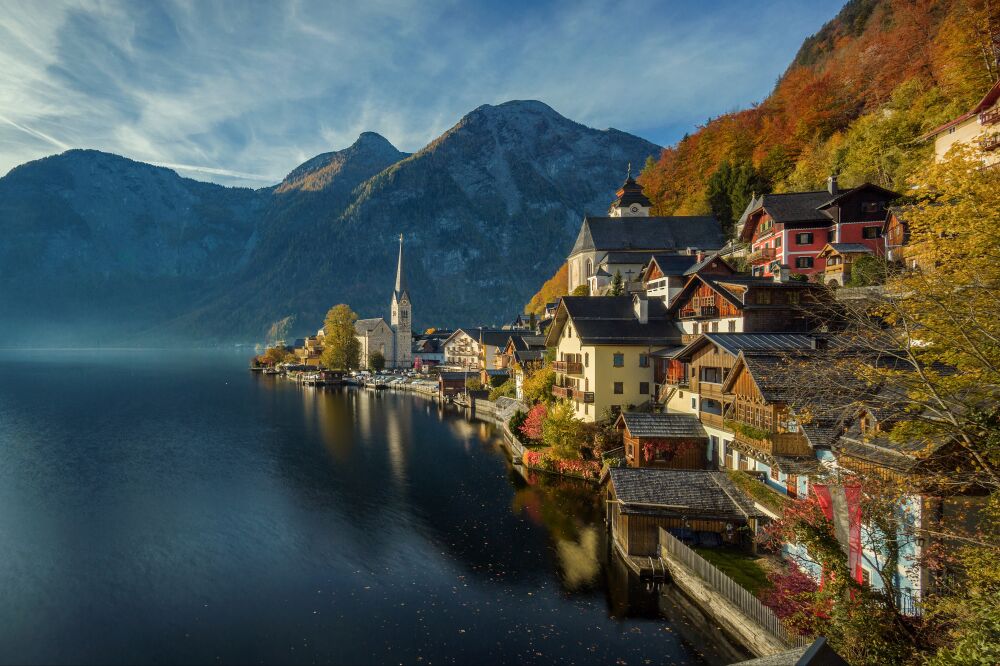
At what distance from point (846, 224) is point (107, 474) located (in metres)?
76.6

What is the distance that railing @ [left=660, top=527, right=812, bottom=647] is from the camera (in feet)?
63.5

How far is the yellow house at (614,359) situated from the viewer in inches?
1827

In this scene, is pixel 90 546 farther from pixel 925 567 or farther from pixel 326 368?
pixel 326 368

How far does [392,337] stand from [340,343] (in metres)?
21.5

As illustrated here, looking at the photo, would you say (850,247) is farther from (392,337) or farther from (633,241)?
(392,337)

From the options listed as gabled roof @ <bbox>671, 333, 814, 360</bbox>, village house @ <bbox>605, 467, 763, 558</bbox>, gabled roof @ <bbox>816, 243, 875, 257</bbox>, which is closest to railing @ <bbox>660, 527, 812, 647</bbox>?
village house @ <bbox>605, 467, 763, 558</bbox>

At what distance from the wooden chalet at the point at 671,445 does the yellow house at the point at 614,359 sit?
8.06 metres

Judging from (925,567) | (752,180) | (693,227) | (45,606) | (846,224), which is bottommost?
(45,606)

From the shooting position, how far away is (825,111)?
81188 mm

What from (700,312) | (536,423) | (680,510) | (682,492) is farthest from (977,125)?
(536,423)

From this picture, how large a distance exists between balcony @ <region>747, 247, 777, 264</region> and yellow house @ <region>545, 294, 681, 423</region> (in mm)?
18589

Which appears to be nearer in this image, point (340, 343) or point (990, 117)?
point (990, 117)

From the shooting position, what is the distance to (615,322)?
4794 cm

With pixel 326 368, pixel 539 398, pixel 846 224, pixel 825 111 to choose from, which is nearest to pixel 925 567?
pixel 539 398
